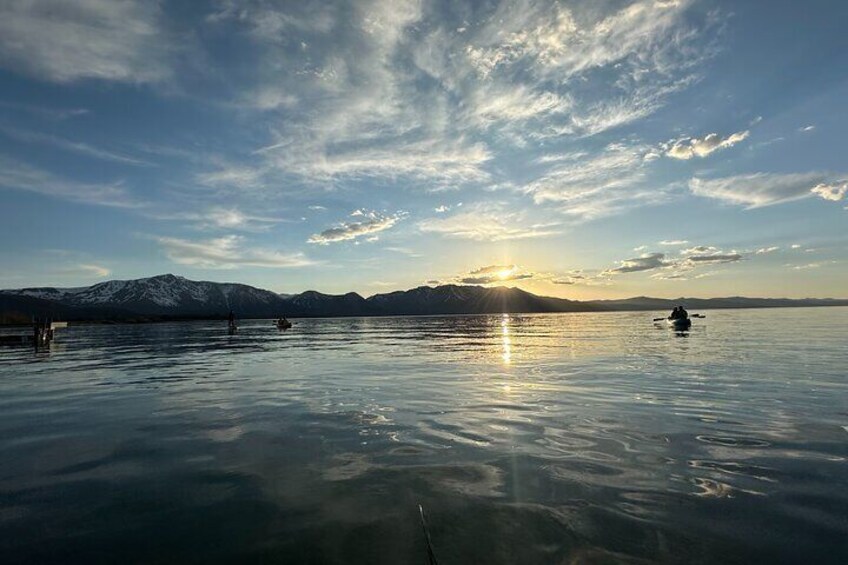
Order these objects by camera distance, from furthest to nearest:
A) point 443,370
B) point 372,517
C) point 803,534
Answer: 1. point 443,370
2. point 372,517
3. point 803,534

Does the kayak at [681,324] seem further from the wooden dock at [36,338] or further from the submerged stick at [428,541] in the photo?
the wooden dock at [36,338]

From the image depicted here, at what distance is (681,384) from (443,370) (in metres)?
14.4

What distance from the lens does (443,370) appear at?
32.0m

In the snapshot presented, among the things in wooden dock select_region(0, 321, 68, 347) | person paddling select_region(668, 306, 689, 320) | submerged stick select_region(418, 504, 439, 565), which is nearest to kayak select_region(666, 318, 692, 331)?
person paddling select_region(668, 306, 689, 320)

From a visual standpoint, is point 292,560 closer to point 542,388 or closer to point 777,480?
point 777,480

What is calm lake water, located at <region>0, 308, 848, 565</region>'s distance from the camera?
7.82 meters

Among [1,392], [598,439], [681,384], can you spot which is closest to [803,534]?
[598,439]

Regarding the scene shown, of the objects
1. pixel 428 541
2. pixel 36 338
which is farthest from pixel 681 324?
pixel 36 338

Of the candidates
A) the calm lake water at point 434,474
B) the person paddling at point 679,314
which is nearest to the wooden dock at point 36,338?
the calm lake water at point 434,474

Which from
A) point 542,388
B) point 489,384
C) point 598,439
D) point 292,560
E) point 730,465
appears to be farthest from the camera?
point 489,384

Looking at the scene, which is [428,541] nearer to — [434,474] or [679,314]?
[434,474]

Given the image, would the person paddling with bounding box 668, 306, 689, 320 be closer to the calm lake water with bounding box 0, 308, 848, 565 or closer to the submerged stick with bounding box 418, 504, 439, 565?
the calm lake water with bounding box 0, 308, 848, 565

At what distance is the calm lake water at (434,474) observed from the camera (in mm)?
7816

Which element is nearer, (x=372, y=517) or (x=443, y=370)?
(x=372, y=517)
